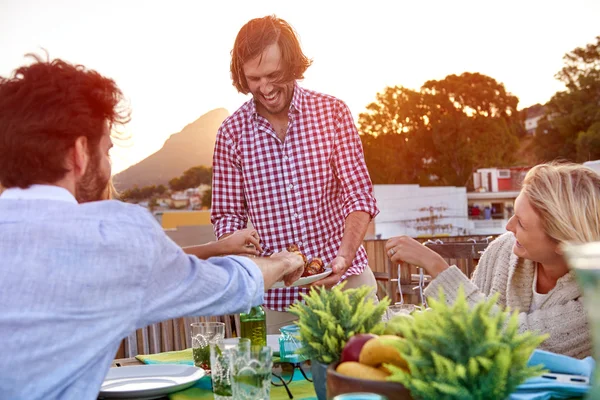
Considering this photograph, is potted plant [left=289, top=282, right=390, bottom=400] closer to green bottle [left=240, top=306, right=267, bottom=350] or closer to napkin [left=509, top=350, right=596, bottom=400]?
napkin [left=509, top=350, right=596, bottom=400]

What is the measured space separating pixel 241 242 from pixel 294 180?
0.50m

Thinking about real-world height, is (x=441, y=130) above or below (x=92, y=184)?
above

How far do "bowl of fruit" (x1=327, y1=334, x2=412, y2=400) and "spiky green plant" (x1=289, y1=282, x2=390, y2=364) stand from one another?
3.8 inches

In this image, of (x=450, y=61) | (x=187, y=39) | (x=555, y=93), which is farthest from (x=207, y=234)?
(x=450, y=61)

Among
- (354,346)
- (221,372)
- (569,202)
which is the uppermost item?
(569,202)

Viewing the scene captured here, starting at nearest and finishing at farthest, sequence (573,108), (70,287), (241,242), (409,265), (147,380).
Answer: (70,287)
(147,380)
(241,242)
(409,265)
(573,108)

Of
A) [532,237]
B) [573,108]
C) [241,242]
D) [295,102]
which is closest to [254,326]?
[241,242]

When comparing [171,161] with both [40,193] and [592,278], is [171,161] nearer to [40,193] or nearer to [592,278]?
[40,193]

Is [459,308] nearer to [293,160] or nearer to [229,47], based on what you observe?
[293,160]

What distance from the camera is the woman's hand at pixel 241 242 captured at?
8.74 feet

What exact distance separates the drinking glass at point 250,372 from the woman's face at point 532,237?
115 centimetres

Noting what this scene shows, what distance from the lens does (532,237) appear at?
235cm

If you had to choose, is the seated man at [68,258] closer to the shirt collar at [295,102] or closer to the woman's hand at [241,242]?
the woman's hand at [241,242]

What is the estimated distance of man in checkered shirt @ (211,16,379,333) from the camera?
304cm
